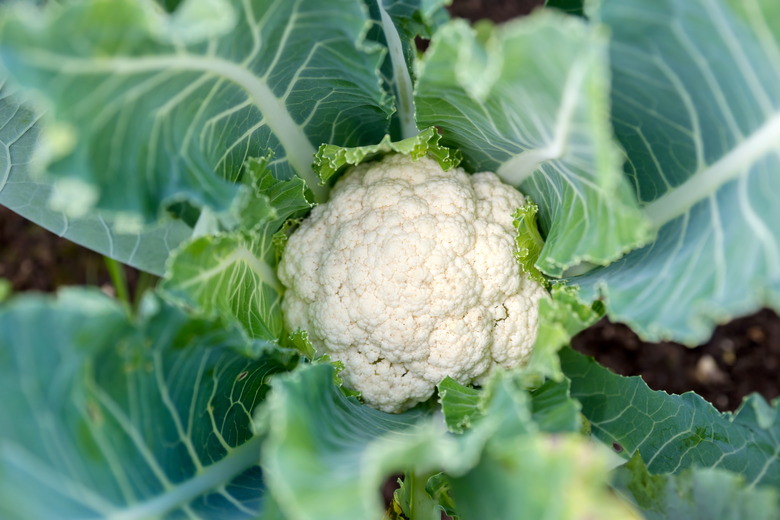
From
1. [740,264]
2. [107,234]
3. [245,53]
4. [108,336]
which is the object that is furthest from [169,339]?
[740,264]

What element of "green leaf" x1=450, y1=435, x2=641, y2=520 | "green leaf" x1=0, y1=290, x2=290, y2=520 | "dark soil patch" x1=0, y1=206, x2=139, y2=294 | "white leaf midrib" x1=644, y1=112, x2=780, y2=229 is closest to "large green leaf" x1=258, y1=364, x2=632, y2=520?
"green leaf" x1=450, y1=435, x2=641, y2=520

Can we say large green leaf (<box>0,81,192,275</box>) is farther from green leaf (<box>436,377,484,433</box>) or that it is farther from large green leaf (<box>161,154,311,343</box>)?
green leaf (<box>436,377,484,433</box>)

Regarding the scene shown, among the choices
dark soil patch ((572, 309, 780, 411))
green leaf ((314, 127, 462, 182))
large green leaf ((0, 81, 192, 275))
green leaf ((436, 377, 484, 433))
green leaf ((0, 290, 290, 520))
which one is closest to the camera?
green leaf ((0, 290, 290, 520))

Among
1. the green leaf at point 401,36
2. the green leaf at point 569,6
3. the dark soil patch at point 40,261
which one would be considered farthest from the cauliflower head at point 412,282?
the dark soil patch at point 40,261

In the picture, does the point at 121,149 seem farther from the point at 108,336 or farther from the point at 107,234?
the point at 107,234

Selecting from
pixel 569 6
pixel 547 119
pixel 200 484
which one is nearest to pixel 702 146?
pixel 547 119

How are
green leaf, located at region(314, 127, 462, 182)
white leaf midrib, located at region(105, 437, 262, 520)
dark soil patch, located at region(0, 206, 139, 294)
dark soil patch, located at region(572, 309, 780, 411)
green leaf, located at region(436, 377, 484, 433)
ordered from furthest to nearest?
dark soil patch, located at region(0, 206, 139, 294), dark soil patch, located at region(572, 309, 780, 411), green leaf, located at region(314, 127, 462, 182), green leaf, located at region(436, 377, 484, 433), white leaf midrib, located at region(105, 437, 262, 520)

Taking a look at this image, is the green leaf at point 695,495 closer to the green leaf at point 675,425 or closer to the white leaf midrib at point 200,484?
the green leaf at point 675,425
